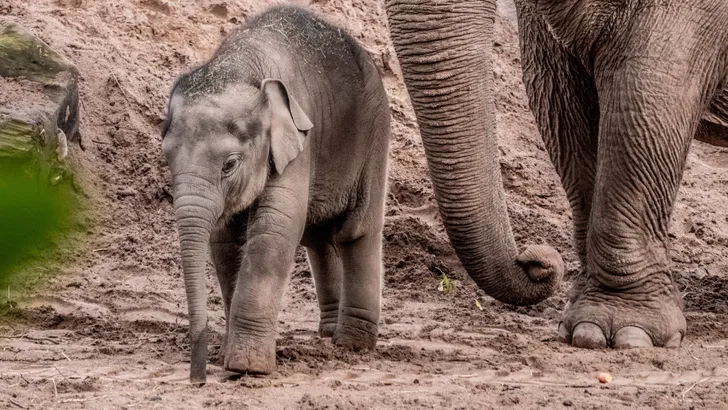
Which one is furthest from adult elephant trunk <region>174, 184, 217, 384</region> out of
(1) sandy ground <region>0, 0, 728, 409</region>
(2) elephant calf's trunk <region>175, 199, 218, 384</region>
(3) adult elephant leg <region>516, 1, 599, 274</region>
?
(3) adult elephant leg <region>516, 1, 599, 274</region>

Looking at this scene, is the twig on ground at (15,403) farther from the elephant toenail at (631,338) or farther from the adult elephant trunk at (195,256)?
the elephant toenail at (631,338)

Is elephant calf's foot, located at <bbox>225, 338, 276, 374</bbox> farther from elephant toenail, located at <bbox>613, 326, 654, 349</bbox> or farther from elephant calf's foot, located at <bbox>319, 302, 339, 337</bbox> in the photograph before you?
elephant toenail, located at <bbox>613, 326, 654, 349</bbox>

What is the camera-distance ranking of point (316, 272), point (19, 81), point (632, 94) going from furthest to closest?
point (19, 81) → point (316, 272) → point (632, 94)

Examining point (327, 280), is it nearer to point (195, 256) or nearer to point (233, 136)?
point (233, 136)

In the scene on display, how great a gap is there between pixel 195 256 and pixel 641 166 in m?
2.09

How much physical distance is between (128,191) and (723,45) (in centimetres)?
397

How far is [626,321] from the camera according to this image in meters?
4.96

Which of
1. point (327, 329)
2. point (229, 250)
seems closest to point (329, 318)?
point (327, 329)

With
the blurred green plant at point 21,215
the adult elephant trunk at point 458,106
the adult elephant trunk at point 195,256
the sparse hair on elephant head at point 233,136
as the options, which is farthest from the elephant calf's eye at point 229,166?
the blurred green plant at point 21,215

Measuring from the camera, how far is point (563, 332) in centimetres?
525

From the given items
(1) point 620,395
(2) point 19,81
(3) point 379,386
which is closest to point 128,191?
(2) point 19,81

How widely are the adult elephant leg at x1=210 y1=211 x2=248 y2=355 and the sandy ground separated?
328mm

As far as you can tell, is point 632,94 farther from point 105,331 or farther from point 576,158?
point 105,331

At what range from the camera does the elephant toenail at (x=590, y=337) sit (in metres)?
4.98
